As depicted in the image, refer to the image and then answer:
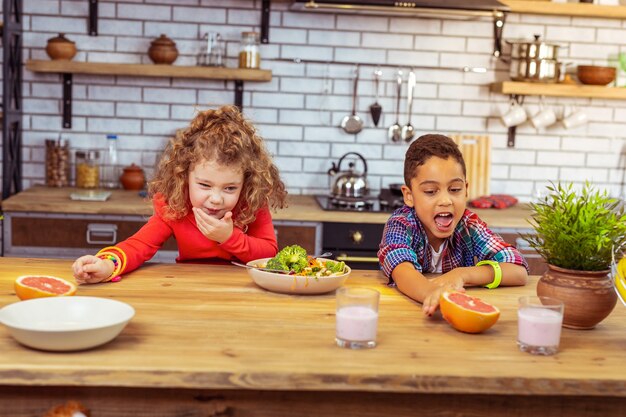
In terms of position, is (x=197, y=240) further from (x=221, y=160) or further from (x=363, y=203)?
(x=363, y=203)

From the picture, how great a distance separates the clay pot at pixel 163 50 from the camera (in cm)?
434

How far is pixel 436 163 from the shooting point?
2445mm

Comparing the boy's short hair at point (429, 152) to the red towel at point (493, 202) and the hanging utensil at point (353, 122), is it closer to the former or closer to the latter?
the red towel at point (493, 202)

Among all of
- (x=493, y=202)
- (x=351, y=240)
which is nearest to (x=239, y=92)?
A: (x=351, y=240)

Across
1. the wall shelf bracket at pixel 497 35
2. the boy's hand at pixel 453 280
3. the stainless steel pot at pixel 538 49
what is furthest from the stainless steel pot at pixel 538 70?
the boy's hand at pixel 453 280

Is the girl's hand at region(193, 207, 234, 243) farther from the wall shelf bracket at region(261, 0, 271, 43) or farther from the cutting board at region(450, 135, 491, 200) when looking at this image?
the cutting board at region(450, 135, 491, 200)

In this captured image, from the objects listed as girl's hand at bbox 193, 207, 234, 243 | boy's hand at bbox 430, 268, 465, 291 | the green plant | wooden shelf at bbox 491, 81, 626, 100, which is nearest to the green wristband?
boy's hand at bbox 430, 268, 465, 291

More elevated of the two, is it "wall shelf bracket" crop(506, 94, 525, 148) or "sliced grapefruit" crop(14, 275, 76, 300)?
"wall shelf bracket" crop(506, 94, 525, 148)

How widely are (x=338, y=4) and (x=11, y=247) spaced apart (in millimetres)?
Result: 2018

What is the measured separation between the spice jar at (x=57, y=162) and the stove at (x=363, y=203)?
142cm

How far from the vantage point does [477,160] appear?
471 cm

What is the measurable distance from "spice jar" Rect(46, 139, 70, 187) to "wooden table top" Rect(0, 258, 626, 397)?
250 centimetres

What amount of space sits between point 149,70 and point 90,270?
229 centimetres

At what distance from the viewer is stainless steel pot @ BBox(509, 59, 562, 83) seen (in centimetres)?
440
